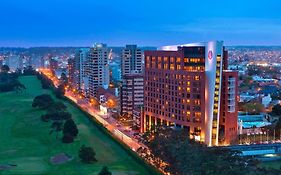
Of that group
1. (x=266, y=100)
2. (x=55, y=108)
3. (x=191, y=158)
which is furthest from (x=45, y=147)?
(x=266, y=100)

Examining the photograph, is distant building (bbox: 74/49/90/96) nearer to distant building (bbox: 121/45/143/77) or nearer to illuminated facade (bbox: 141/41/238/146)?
distant building (bbox: 121/45/143/77)

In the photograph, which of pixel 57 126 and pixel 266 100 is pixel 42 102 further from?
pixel 266 100

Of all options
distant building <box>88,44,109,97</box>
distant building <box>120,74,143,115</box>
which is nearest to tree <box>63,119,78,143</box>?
distant building <box>120,74,143,115</box>

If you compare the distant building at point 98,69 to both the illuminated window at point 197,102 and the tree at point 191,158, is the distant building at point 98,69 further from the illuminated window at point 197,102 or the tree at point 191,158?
the tree at point 191,158

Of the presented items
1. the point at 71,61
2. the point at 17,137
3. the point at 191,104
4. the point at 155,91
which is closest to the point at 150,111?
the point at 155,91

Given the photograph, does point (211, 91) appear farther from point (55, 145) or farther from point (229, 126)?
point (55, 145)

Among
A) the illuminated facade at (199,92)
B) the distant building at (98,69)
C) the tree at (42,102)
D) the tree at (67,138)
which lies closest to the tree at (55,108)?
the tree at (42,102)

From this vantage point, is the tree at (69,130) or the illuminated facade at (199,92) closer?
the illuminated facade at (199,92)
